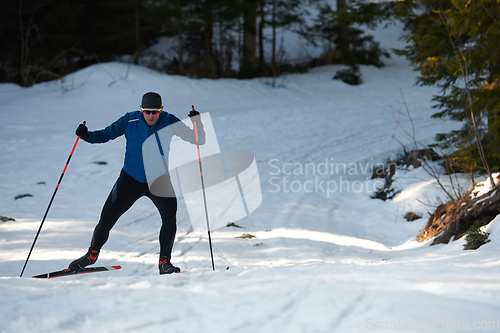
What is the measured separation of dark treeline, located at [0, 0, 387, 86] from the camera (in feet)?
54.4

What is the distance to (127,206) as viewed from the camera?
3.89 m

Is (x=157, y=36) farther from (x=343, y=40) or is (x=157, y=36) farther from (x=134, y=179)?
(x=134, y=179)

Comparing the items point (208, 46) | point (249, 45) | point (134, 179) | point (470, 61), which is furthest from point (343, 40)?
point (134, 179)

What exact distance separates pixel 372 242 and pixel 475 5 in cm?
420

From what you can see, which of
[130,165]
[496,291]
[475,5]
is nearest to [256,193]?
[130,165]

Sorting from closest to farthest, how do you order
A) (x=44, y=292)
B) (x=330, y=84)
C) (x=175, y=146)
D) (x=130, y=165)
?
(x=44, y=292) < (x=130, y=165) < (x=175, y=146) < (x=330, y=84)

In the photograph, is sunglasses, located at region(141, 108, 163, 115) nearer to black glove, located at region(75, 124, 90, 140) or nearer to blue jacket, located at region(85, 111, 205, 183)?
blue jacket, located at region(85, 111, 205, 183)

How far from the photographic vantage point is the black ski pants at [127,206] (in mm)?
3836

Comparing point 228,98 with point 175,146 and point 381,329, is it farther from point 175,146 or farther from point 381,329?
point 381,329

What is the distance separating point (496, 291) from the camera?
2500 millimetres

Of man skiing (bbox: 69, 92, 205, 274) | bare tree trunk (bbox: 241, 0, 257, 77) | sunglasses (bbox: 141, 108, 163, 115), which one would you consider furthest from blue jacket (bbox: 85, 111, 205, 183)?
bare tree trunk (bbox: 241, 0, 257, 77)

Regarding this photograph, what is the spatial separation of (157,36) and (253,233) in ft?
65.0

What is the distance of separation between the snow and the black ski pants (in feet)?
1.44

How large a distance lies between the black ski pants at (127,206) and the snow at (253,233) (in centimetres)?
44
